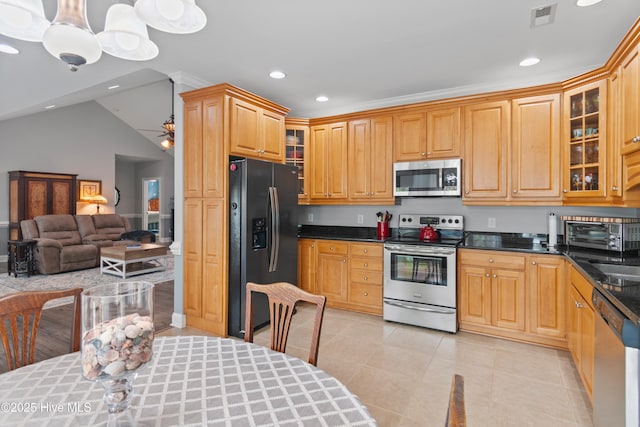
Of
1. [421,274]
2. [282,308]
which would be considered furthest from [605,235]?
[282,308]

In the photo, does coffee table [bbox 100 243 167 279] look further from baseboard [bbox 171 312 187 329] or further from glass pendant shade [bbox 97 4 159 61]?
glass pendant shade [bbox 97 4 159 61]

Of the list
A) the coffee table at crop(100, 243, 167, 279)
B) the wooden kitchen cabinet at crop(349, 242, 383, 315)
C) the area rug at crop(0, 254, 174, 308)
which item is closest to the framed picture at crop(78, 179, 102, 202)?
the area rug at crop(0, 254, 174, 308)

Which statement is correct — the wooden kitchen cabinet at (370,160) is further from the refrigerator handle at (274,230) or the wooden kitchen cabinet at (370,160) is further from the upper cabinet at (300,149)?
the refrigerator handle at (274,230)

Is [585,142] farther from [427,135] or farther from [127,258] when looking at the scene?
[127,258]

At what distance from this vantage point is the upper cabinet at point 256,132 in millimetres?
3354

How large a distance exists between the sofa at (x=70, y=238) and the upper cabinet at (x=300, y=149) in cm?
451

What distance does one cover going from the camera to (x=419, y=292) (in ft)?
11.6

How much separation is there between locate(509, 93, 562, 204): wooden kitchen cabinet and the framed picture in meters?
9.40

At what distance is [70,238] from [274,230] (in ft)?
19.1

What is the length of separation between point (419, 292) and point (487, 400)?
4.39 ft

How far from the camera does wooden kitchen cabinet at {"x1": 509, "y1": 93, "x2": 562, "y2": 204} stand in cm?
323

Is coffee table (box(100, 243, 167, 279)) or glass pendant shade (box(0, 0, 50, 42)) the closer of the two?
glass pendant shade (box(0, 0, 50, 42))

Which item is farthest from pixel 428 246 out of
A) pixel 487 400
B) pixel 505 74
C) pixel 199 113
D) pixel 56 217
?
pixel 56 217

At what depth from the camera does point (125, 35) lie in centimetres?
159
